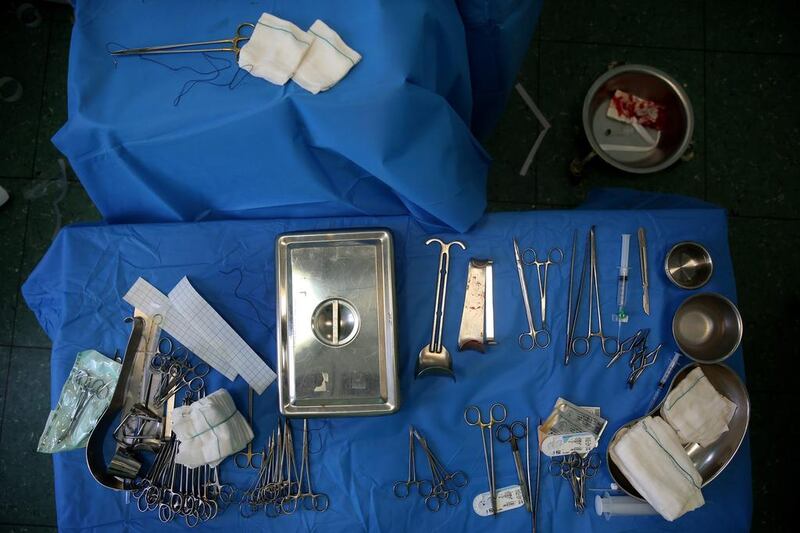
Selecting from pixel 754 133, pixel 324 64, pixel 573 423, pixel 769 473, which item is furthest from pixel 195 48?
pixel 769 473

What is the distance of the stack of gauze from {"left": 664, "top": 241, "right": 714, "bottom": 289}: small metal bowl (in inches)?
44.0

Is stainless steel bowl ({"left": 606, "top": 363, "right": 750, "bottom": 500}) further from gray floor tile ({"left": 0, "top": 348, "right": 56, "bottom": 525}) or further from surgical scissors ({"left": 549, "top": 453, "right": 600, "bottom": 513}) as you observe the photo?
gray floor tile ({"left": 0, "top": 348, "right": 56, "bottom": 525})

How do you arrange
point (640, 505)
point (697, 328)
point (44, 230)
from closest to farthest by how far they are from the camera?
point (640, 505)
point (697, 328)
point (44, 230)

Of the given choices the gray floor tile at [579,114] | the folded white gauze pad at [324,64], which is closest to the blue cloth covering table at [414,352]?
the folded white gauze pad at [324,64]

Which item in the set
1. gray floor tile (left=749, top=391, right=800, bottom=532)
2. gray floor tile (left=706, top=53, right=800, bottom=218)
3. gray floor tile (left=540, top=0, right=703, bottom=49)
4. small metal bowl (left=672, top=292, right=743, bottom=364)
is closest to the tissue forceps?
small metal bowl (left=672, top=292, right=743, bottom=364)

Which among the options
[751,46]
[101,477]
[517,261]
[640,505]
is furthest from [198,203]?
[751,46]

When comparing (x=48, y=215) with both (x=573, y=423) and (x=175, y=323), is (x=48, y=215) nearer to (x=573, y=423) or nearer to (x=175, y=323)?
(x=175, y=323)

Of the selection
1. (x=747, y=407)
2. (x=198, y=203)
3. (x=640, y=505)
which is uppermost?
(x=198, y=203)

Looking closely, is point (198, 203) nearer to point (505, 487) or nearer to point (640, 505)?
point (505, 487)

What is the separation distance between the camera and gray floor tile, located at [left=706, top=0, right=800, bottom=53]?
2619 mm

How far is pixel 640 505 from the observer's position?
1589 millimetres

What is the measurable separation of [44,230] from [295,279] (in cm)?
171

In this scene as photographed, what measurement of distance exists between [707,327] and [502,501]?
0.85 metres

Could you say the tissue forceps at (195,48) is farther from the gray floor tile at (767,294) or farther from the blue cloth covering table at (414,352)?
the gray floor tile at (767,294)
